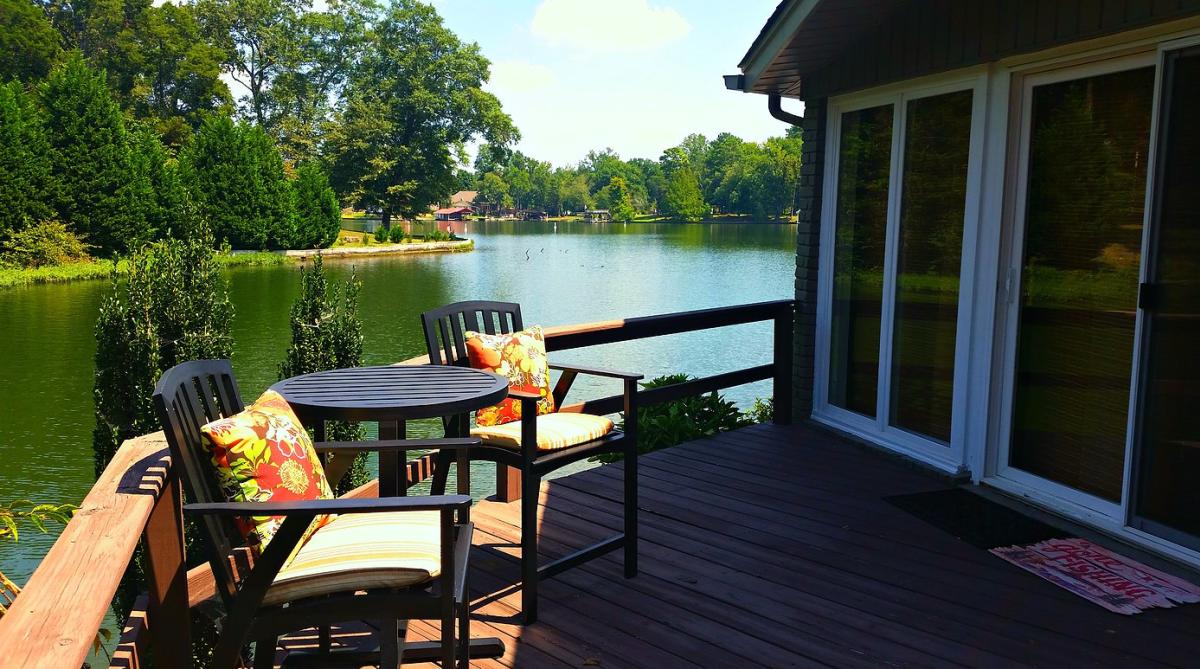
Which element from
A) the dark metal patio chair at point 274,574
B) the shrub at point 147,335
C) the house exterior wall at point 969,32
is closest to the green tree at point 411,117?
the shrub at point 147,335

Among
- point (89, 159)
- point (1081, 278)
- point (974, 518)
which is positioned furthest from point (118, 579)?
point (89, 159)

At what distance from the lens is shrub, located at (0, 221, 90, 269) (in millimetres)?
22141

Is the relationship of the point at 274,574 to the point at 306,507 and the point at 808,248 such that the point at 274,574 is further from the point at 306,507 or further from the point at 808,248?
the point at 808,248

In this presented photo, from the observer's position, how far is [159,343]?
5695mm

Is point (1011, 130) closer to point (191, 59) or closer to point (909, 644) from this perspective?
point (909, 644)

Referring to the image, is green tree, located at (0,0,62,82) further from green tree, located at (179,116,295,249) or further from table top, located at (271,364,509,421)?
table top, located at (271,364,509,421)

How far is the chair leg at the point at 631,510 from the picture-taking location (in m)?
3.23

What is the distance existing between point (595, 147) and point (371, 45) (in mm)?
61621

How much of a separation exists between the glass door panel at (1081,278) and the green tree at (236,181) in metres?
27.3

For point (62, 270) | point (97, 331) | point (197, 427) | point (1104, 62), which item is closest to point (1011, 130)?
point (1104, 62)

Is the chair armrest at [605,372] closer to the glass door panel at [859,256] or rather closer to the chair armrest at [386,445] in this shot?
the chair armrest at [386,445]

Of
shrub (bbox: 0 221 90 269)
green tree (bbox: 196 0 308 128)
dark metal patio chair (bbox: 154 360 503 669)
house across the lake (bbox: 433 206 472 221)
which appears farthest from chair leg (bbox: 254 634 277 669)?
house across the lake (bbox: 433 206 472 221)

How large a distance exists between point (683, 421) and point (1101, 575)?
A: 3.14 m

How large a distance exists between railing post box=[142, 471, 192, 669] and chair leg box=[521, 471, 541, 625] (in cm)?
109
